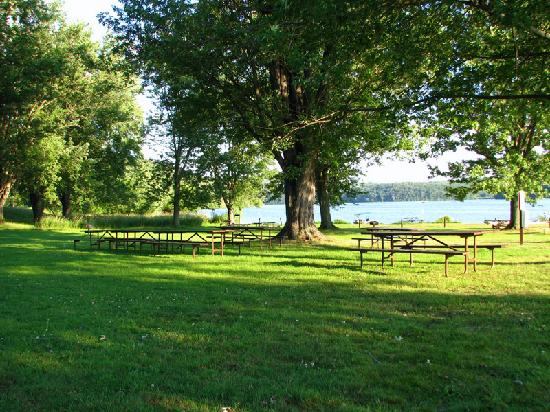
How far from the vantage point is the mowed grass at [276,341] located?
12.6 ft

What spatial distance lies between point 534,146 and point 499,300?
24.0 meters

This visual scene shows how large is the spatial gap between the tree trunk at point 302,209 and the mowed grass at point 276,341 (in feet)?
27.9

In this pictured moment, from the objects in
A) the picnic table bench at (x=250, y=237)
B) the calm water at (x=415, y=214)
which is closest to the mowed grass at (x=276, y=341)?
the picnic table bench at (x=250, y=237)

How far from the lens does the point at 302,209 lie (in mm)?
19312

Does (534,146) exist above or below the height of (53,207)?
above

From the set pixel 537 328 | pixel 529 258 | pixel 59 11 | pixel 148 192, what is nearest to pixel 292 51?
pixel 537 328

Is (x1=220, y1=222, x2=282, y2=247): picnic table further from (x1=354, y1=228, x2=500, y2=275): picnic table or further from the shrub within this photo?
the shrub

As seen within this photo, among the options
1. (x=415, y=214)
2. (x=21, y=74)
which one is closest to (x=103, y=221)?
(x=21, y=74)

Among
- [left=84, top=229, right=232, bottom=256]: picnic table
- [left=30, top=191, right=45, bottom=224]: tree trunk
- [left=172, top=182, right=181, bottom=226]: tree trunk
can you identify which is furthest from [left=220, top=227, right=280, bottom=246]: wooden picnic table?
[left=30, top=191, right=45, bottom=224]: tree trunk

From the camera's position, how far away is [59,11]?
3322 centimetres

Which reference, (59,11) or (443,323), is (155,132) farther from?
(443,323)

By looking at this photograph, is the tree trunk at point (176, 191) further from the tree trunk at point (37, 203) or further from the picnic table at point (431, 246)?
the picnic table at point (431, 246)

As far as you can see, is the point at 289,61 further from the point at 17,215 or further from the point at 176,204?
the point at 17,215

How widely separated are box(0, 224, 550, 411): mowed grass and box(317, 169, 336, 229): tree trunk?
67.4ft
